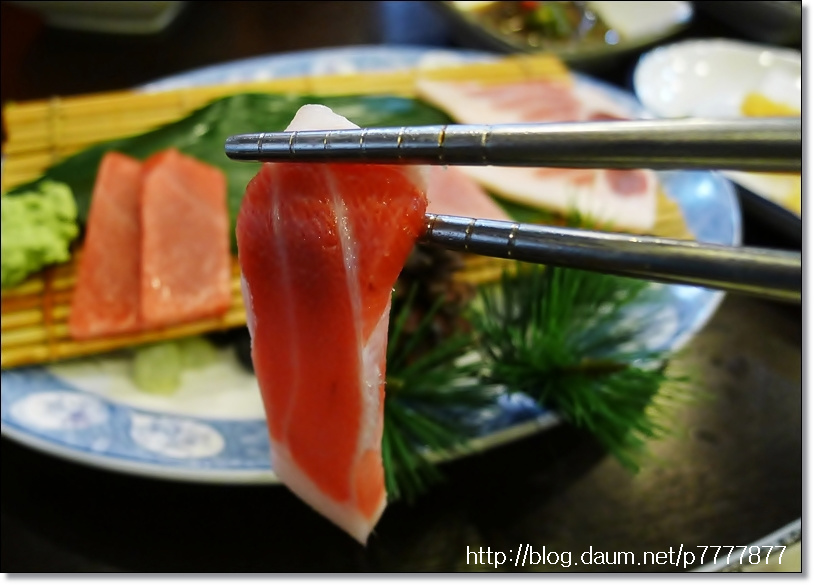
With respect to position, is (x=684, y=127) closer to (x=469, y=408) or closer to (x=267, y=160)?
(x=267, y=160)

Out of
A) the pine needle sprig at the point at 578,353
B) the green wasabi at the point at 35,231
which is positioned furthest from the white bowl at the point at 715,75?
the green wasabi at the point at 35,231

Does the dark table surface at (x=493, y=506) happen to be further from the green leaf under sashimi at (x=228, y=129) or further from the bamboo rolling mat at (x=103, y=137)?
the green leaf under sashimi at (x=228, y=129)

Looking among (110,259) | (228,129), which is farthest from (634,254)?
(228,129)

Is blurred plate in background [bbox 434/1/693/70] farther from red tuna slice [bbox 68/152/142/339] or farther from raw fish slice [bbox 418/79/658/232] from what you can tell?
red tuna slice [bbox 68/152/142/339]

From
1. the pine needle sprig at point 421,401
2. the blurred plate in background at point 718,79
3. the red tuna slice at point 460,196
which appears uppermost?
the blurred plate in background at point 718,79

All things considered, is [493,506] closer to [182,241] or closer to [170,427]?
[170,427]

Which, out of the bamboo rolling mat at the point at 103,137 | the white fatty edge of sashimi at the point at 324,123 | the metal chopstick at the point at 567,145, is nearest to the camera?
the metal chopstick at the point at 567,145

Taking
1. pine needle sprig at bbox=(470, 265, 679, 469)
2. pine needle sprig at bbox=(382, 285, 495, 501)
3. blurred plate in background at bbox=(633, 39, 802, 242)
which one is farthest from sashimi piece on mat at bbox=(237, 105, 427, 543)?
blurred plate in background at bbox=(633, 39, 802, 242)

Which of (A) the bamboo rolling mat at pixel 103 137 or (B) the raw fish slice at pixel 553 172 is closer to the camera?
(A) the bamboo rolling mat at pixel 103 137
